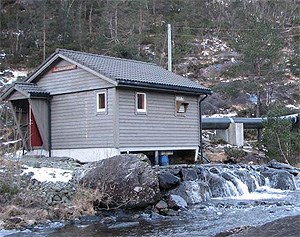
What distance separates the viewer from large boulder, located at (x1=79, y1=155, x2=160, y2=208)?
43.5 ft

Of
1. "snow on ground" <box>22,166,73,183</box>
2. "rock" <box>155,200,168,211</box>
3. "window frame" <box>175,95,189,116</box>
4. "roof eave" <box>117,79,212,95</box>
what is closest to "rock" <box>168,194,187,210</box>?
"rock" <box>155,200,168,211</box>

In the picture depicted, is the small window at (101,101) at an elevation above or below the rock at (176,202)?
above

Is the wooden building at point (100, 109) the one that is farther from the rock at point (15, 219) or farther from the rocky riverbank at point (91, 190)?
the rock at point (15, 219)

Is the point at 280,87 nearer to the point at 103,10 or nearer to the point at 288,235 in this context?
the point at 103,10

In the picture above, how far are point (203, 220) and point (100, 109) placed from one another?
7.22 m

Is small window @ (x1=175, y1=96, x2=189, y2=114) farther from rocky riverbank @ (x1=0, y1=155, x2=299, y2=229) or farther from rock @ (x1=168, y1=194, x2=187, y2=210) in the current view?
rock @ (x1=168, y1=194, x2=187, y2=210)

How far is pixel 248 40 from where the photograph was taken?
34.8m

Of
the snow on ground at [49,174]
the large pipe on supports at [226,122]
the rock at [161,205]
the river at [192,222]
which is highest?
the large pipe on supports at [226,122]

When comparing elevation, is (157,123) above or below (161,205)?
above

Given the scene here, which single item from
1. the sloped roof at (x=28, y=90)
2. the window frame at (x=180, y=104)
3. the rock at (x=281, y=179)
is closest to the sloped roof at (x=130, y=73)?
the window frame at (x=180, y=104)

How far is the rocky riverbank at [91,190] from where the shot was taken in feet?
40.0

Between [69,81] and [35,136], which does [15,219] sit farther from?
[35,136]

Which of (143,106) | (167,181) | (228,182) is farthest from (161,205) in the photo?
(143,106)

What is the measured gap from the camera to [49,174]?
14352mm
